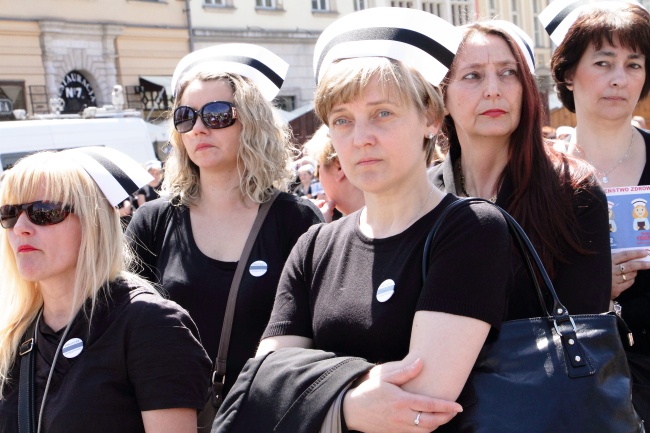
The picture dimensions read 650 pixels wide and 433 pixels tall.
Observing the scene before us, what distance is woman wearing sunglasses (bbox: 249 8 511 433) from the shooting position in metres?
1.83

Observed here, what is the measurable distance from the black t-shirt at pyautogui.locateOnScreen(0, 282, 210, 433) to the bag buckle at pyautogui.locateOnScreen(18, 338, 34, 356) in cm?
7

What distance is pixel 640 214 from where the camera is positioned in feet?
9.65

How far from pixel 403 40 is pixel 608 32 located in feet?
5.13

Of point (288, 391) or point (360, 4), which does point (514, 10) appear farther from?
point (288, 391)

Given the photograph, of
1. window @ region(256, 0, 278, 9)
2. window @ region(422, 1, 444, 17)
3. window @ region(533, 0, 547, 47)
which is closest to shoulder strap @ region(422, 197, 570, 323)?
window @ region(256, 0, 278, 9)

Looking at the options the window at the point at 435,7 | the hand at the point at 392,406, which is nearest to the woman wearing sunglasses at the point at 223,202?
the hand at the point at 392,406

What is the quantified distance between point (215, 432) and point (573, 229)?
45.1 inches

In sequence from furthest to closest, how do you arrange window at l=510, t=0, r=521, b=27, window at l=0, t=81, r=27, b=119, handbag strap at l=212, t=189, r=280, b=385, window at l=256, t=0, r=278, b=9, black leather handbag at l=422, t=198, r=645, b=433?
window at l=510, t=0, r=521, b=27, window at l=256, t=0, r=278, b=9, window at l=0, t=81, r=27, b=119, handbag strap at l=212, t=189, r=280, b=385, black leather handbag at l=422, t=198, r=645, b=433

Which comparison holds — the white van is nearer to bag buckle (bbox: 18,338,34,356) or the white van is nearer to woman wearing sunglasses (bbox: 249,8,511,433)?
bag buckle (bbox: 18,338,34,356)

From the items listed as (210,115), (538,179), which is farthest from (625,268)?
(210,115)

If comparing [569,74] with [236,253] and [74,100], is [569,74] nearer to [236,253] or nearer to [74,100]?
[236,253]

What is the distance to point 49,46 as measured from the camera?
22.6 m

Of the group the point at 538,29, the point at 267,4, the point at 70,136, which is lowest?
the point at 70,136

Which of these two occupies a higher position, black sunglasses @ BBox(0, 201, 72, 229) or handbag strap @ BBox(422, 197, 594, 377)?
black sunglasses @ BBox(0, 201, 72, 229)
